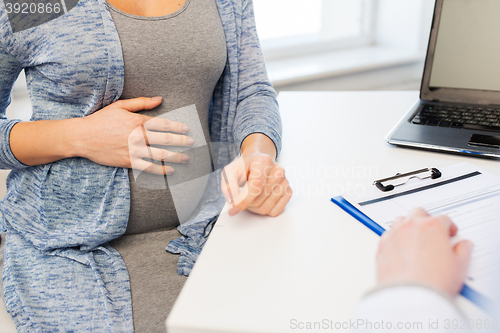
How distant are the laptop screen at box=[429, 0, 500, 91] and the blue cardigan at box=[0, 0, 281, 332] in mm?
391

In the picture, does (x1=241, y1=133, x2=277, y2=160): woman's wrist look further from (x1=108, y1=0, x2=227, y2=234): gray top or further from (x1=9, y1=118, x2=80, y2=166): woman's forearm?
(x1=9, y1=118, x2=80, y2=166): woman's forearm

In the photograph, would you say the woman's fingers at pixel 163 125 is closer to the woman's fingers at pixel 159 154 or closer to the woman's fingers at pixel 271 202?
the woman's fingers at pixel 159 154

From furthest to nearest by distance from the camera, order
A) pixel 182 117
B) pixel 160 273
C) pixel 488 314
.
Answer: pixel 182 117, pixel 160 273, pixel 488 314

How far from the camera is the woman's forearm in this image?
0.60 meters

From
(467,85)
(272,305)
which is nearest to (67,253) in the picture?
(272,305)

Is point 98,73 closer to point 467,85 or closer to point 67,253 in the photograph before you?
point 67,253

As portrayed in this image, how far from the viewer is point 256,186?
0.49 m

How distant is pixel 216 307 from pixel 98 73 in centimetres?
44

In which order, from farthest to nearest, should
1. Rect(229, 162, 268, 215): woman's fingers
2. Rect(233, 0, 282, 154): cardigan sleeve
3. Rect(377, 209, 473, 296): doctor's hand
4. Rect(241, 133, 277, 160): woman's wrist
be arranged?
Rect(233, 0, 282, 154): cardigan sleeve → Rect(241, 133, 277, 160): woman's wrist → Rect(229, 162, 268, 215): woman's fingers → Rect(377, 209, 473, 296): doctor's hand

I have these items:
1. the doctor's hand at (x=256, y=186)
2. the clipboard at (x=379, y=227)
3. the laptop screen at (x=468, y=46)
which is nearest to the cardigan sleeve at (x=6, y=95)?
the doctor's hand at (x=256, y=186)

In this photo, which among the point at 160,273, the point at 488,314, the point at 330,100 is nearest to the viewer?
the point at 488,314

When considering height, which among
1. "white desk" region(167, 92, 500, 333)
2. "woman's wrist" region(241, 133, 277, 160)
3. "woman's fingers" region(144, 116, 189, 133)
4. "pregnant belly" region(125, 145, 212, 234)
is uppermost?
"woman's fingers" region(144, 116, 189, 133)

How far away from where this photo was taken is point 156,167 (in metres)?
0.64

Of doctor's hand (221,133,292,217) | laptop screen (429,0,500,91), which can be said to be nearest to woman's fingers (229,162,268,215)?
doctor's hand (221,133,292,217)
